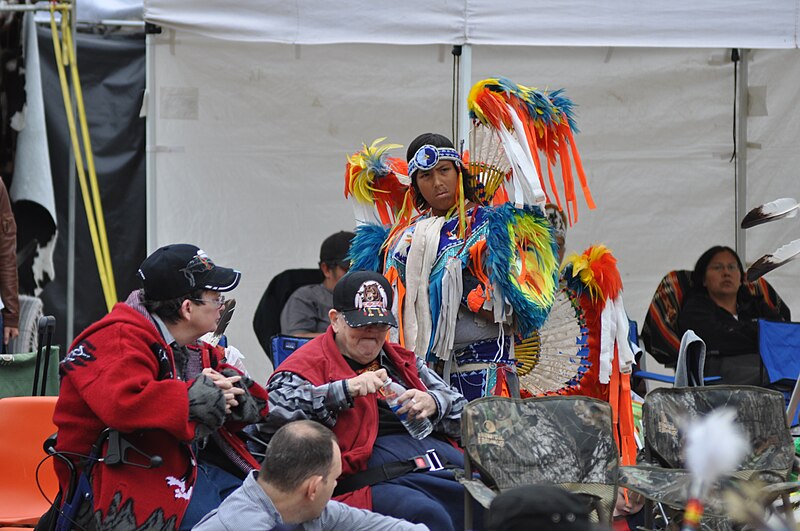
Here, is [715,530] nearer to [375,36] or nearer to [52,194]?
[375,36]

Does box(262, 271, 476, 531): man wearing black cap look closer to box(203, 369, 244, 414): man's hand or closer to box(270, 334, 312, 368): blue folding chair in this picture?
box(203, 369, 244, 414): man's hand

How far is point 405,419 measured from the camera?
3373 millimetres

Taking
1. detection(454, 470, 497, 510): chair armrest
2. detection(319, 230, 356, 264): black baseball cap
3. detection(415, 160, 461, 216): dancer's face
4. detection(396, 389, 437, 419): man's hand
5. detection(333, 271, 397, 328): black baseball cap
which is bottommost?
detection(454, 470, 497, 510): chair armrest

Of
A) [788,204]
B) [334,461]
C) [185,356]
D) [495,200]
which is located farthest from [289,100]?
[334,461]

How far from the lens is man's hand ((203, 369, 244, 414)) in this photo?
291cm

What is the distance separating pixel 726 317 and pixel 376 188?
2.10m

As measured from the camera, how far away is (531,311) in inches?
160

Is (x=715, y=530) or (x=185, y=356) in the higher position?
(x=185, y=356)

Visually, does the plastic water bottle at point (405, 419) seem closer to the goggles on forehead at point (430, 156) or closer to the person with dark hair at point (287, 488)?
the person with dark hair at point (287, 488)

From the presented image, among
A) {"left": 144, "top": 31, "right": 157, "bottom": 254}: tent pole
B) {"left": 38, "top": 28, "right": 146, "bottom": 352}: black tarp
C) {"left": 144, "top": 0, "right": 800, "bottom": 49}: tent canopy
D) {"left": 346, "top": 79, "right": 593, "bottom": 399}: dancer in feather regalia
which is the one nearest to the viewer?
{"left": 346, "top": 79, "right": 593, "bottom": 399}: dancer in feather regalia

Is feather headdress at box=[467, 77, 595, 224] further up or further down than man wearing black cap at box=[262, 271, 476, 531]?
further up

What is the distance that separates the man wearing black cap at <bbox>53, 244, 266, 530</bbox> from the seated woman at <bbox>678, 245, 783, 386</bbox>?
3158 millimetres

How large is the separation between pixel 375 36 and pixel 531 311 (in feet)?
5.46

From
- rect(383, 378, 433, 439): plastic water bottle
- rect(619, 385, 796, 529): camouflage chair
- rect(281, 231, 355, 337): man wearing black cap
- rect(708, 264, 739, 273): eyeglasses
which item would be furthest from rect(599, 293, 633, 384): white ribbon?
rect(708, 264, 739, 273): eyeglasses
